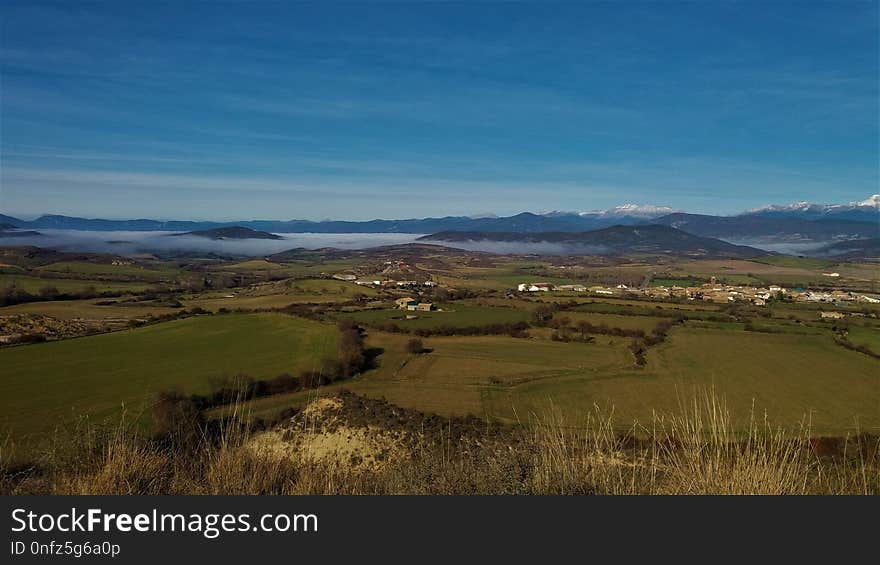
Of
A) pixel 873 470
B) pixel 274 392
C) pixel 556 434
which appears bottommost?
pixel 274 392

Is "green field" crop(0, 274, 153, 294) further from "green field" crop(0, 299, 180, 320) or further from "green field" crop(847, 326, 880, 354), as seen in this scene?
"green field" crop(847, 326, 880, 354)

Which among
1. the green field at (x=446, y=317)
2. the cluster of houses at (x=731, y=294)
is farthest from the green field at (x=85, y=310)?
the cluster of houses at (x=731, y=294)

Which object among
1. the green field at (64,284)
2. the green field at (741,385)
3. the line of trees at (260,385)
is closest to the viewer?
the line of trees at (260,385)

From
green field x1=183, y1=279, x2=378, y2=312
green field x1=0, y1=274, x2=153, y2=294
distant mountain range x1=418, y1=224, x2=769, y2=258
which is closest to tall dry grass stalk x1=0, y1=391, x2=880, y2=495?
green field x1=183, y1=279, x2=378, y2=312

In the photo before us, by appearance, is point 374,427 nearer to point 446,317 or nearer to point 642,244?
point 446,317

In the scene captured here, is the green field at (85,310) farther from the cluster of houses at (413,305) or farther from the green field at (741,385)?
the green field at (741,385)

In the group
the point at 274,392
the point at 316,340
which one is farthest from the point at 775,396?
the point at 316,340

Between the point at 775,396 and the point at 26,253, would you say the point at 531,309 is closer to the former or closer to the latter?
the point at 775,396

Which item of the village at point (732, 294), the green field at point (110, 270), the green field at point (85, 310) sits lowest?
the green field at point (85, 310)

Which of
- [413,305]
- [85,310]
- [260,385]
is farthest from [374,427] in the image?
[85,310]
